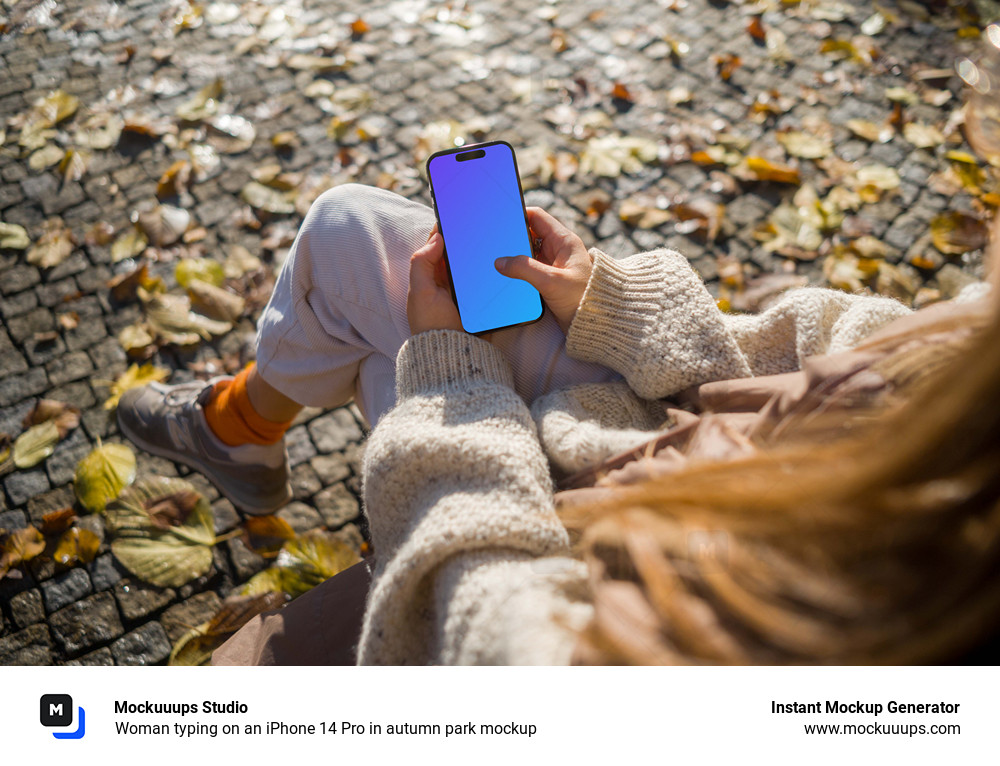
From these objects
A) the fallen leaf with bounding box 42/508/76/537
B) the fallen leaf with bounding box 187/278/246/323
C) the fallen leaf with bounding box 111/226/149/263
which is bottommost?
the fallen leaf with bounding box 42/508/76/537

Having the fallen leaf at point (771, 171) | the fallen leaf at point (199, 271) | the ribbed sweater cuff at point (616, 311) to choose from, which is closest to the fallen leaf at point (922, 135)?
the fallen leaf at point (771, 171)

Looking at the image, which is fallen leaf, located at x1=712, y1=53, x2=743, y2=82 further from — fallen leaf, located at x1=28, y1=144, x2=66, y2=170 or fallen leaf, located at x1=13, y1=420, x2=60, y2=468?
fallen leaf, located at x1=13, y1=420, x2=60, y2=468

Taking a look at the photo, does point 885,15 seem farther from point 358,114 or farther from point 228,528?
point 228,528

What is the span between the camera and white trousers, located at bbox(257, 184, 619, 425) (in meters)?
1.52

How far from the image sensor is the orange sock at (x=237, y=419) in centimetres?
196

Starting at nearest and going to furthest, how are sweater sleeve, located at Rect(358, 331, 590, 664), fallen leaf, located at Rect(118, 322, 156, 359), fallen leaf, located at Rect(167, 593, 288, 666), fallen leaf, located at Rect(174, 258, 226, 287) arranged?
sweater sleeve, located at Rect(358, 331, 590, 664) < fallen leaf, located at Rect(167, 593, 288, 666) < fallen leaf, located at Rect(118, 322, 156, 359) < fallen leaf, located at Rect(174, 258, 226, 287)

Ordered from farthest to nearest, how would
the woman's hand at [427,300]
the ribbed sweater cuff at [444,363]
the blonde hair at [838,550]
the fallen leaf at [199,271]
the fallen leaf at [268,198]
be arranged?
1. the fallen leaf at [268,198]
2. the fallen leaf at [199,271]
3. the woman's hand at [427,300]
4. the ribbed sweater cuff at [444,363]
5. the blonde hair at [838,550]

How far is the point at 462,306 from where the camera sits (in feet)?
4.99

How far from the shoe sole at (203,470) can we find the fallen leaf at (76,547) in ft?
1.08

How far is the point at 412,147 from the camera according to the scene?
3.05m

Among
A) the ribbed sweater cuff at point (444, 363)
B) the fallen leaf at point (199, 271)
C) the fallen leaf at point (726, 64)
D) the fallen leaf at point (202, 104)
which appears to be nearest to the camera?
the ribbed sweater cuff at point (444, 363)

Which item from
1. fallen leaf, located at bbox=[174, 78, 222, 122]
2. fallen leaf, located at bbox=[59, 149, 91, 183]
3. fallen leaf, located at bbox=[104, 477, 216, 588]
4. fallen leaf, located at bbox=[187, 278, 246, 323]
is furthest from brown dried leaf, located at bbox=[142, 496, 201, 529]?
fallen leaf, located at bbox=[174, 78, 222, 122]

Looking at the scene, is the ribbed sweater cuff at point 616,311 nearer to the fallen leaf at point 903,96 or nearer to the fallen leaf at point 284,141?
the fallen leaf at point 284,141

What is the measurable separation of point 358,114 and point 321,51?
55 centimetres
